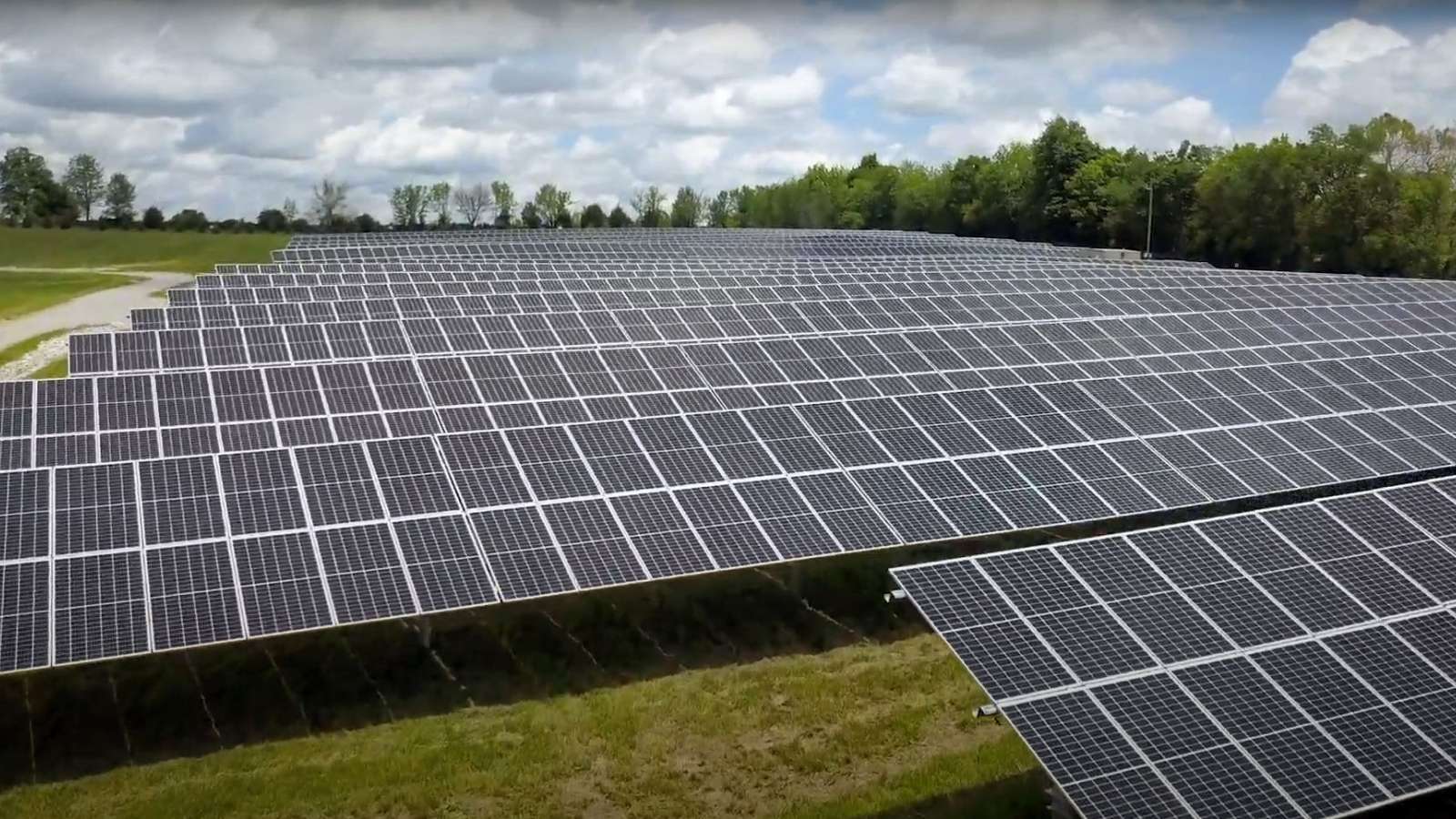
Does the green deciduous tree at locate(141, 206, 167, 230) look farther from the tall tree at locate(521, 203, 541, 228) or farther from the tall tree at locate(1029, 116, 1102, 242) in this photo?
the tall tree at locate(1029, 116, 1102, 242)

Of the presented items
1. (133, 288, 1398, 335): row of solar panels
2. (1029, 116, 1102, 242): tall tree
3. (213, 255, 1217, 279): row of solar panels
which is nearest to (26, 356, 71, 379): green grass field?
(213, 255, 1217, 279): row of solar panels

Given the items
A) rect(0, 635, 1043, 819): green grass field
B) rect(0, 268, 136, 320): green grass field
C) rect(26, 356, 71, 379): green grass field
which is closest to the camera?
rect(0, 635, 1043, 819): green grass field

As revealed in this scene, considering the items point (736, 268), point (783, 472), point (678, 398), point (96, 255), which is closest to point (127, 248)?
point (96, 255)

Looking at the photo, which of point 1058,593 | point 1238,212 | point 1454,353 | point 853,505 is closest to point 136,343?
point 853,505

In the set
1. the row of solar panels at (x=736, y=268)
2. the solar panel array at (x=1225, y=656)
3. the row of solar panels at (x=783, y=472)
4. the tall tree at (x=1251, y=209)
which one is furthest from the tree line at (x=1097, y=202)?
the solar panel array at (x=1225, y=656)

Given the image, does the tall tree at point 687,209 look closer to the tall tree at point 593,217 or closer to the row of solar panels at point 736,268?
the tall tree at point 593,217

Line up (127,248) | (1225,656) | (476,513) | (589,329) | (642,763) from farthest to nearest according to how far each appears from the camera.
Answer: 1. (127,248)
2. (589,329)
3. (476,513)
4. (642,763)
5. (1225,656)

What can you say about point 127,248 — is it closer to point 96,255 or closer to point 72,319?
point 96,255
